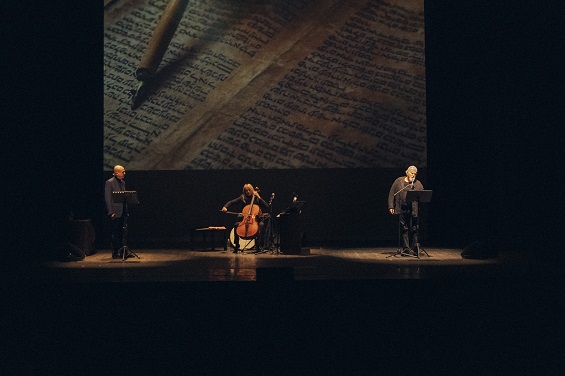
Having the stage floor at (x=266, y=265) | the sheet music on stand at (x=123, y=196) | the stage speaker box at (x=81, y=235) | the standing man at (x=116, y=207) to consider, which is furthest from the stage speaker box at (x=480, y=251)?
the stage speaker box at (x=81, y=235)

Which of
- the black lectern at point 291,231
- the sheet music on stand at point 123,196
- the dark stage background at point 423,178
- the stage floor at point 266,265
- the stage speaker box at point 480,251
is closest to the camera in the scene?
the dark stage background at point 423,178

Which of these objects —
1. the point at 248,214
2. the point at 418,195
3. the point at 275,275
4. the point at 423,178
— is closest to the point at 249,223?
the point at 248,214

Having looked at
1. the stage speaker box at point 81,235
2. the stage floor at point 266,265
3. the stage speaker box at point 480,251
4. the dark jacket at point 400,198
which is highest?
the dark jacket at point 400,198

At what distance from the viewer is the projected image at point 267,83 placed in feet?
31.3

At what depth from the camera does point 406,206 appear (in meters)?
8.16

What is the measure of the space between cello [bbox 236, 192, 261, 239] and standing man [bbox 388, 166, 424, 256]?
183 cm

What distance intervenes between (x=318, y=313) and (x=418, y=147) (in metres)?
6.50

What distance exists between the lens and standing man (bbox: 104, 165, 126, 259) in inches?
314

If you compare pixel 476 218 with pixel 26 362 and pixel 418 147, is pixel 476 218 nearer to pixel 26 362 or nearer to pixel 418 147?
pixel 418 147

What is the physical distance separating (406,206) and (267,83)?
9.42 feet

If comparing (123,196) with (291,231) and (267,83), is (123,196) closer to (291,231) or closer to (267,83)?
(291,231)

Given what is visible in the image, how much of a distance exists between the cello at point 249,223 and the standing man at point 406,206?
5.99ft

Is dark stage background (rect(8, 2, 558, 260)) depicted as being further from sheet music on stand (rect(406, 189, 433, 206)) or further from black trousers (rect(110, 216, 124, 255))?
sheet music on stand (rect(406, 189, 433, 206))

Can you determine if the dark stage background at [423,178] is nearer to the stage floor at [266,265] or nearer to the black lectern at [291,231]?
the stage floor at [266,265]
